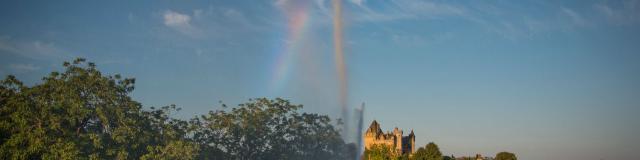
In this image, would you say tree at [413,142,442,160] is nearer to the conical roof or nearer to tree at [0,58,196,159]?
the conical roof

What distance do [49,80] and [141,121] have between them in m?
10.4

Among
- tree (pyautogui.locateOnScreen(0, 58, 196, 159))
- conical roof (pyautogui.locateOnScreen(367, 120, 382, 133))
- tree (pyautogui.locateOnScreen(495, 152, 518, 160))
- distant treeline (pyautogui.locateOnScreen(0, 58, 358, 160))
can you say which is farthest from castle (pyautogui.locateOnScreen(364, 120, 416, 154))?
tree (pyautogui.locateOnScreen(0, 58, 196, 159))

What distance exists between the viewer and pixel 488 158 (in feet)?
420

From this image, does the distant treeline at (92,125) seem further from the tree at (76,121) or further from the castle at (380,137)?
the castle at (380,137)

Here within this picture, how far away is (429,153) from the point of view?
101 metres

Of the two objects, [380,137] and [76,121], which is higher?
[380,137]

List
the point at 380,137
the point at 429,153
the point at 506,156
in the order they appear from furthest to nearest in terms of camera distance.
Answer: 1. the point at 380,137
2. the point at 506,156
3. the point at 429,153

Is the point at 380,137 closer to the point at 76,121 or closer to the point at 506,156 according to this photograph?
the point at 506,156

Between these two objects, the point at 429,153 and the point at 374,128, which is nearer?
the point at 429,153

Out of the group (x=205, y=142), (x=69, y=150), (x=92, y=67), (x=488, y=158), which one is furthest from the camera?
(x=488, y=158)

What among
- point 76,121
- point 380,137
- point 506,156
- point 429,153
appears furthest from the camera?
point 380,137

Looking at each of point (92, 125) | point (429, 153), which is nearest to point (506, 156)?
point (429, 153)

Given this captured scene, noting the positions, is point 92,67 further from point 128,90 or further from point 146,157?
point 146,157

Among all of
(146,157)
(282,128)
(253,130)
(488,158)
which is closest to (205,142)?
(253,130)
